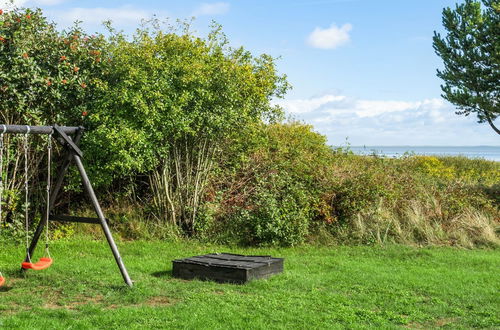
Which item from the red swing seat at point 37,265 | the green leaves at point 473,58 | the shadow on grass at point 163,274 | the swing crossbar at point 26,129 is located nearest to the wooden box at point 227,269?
the shadow on grass at point 163,274

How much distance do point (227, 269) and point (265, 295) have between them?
949 mm

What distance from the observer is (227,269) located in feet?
25.6

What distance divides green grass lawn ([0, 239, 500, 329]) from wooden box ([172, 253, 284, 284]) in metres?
0.18

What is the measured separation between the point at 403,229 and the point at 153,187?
19.0ft

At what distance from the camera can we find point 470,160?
23922mm

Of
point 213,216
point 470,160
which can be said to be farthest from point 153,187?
point 470,160

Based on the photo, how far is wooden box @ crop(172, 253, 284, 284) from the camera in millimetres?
7719

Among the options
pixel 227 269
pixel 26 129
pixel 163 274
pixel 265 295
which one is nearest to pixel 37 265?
pixel 26 129

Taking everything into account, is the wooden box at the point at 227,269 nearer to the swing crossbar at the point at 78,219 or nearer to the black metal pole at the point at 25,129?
the swing crossbar at the point at 78,219

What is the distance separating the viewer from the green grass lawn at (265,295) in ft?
19.6

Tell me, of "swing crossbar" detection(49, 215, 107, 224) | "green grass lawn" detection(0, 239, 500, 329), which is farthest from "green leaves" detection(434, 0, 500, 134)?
"swing crossbar" detection(49, 215, 107, 224)

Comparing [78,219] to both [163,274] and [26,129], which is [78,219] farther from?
[163,274]

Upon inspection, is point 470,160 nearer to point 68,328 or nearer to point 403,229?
point 403,229

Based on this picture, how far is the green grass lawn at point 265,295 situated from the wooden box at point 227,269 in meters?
0.18
